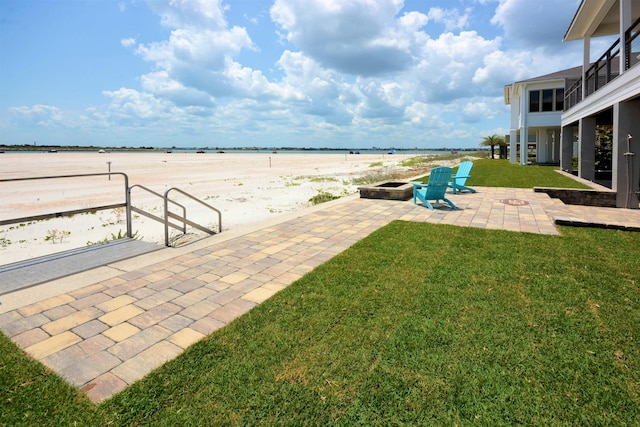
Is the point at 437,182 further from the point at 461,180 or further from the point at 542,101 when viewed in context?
the point at 542,101

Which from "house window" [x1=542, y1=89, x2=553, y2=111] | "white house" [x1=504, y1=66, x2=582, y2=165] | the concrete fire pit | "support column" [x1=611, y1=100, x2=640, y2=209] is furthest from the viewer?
"house window" [x1=542, y1=89, x2=553, y2=111]

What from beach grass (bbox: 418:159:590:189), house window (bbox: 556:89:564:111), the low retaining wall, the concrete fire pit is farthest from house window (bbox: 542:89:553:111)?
the concrete fire pit

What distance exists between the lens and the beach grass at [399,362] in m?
2.28

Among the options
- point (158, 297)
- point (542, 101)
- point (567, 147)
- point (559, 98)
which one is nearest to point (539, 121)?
point (542, 101)

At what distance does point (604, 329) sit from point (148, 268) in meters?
5.13

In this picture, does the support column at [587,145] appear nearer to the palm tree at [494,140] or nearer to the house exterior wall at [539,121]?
the house exterior wall at [539,121]

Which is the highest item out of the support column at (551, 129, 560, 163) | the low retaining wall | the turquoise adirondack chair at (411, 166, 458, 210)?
the support column at (551, 129, 560, 163)

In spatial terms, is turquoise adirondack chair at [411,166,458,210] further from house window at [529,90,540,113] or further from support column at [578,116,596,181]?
house window at [529,90,540,113]

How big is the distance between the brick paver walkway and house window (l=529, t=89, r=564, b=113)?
79.6 ft

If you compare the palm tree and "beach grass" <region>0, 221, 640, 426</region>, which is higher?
the palm tree

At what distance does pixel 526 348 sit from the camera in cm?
293

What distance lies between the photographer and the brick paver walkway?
2.90m

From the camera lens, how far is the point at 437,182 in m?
8.99

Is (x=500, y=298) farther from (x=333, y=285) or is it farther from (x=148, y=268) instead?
(x=148, y=268)
